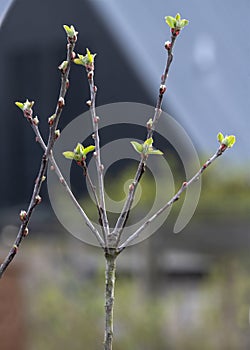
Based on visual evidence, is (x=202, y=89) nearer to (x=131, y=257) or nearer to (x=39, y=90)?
(x=131, y=257)

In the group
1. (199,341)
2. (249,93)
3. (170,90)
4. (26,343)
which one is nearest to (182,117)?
(170,90)

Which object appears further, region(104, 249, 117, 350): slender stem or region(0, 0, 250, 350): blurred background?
region(0, 0, 250, 350): blurred background

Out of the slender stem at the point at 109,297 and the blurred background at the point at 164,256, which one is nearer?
the slender stem at the point at 109,297

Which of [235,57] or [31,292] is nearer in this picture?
[235,57]

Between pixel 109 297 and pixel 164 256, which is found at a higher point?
pixel 164 256

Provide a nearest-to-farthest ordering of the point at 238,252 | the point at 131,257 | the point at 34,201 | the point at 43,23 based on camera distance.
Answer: the point at 34,201 → the point at 238,252 → the point at 131,257 → the point at 43,23

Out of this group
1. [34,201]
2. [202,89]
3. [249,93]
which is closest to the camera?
[34,201]

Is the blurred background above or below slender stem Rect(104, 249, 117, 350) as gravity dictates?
above

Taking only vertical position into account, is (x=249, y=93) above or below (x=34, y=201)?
above

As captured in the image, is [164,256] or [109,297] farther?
[164,256]

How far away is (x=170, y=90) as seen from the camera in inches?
164

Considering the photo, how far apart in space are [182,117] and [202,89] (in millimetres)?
440

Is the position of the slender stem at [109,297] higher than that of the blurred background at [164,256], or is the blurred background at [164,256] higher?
the blurred background at [164,256]

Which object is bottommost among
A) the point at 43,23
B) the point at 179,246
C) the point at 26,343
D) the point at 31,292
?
the point at 26,343
